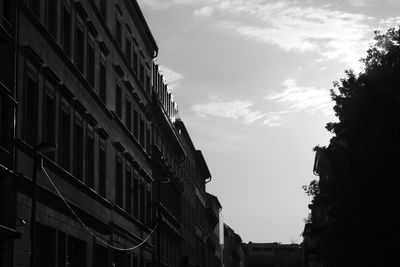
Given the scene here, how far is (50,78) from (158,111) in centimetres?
2771

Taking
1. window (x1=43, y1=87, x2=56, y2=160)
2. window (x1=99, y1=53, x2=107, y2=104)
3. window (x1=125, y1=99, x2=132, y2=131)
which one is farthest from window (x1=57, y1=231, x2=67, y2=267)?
window (x1=125, y1=99, x2=132, y2=131)

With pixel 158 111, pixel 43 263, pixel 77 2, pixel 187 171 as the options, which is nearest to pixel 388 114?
pixel 77 2

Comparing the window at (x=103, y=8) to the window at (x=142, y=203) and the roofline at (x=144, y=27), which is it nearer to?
the roofline at (x=144, y=27)

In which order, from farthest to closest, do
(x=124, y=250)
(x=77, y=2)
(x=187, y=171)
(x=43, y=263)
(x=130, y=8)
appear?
(x=187, y=171), (x=130, y=8), (x=124, y=250), (x=77, y=2), (x=43, y=263)

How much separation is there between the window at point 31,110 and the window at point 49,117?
97cm

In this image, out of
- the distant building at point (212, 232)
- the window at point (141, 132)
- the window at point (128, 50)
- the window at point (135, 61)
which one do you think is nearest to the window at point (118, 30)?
the window at point (128, 50)

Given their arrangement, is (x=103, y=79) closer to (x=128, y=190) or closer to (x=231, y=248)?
(x=128, y=190)

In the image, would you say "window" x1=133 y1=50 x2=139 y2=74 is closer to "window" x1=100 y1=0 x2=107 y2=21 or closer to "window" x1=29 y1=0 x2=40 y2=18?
"window" x1=100 y1=0 x2=107 y2=21

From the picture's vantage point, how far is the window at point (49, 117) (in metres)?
26.5

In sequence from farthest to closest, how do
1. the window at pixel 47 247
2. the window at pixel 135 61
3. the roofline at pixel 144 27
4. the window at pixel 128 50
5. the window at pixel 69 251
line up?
the window at pixel 135 61 < the roofline at pixel 144 27 < the window at pixel 128 50 < the window at pixel 69 251 < the window at pixel 47 247

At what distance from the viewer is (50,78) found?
2686cm

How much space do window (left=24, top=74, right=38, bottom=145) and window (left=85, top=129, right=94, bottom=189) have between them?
7.48 m

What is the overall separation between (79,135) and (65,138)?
217 centimetres

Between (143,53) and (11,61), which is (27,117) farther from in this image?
(143,53)
